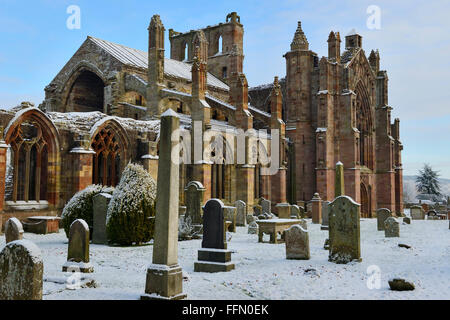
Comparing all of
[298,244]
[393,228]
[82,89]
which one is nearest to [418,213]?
[393,228]

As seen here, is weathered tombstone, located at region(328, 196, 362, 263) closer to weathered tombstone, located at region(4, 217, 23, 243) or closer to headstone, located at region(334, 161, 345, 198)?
headstone, located at region(334, 161, 345, 198)

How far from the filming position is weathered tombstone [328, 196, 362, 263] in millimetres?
9406

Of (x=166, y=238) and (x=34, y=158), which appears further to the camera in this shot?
(x=34, y=158)

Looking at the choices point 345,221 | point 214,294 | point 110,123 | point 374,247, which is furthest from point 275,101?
point 214,294

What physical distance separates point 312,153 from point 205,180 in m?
12.2

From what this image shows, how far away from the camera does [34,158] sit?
16422mm

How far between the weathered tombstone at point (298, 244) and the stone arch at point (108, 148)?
1048 centimetres

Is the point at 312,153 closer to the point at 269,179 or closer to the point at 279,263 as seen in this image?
the point at 269,179

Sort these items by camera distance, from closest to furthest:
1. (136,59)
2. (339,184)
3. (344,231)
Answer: (344,231), (339,184), (136,59)

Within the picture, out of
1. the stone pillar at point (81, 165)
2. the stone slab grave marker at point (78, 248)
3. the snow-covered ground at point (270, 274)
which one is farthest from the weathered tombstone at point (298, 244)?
the stone pillar at point (81, 165)

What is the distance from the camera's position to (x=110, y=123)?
18062 mm

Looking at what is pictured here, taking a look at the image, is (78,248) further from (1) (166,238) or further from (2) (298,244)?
(2) (298,244)

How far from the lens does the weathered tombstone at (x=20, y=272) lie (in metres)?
4.68

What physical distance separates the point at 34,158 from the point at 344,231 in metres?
12.5
